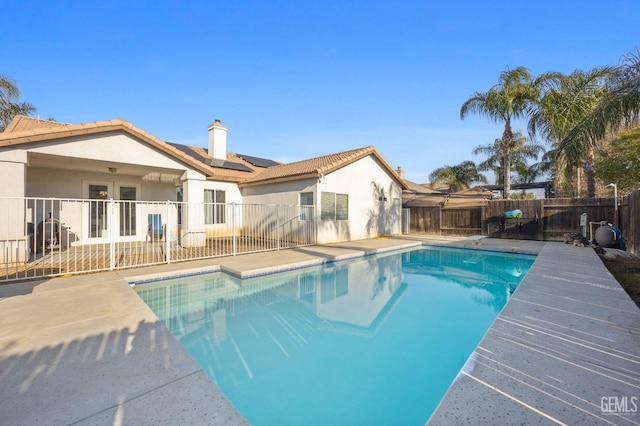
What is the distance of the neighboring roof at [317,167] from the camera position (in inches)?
517

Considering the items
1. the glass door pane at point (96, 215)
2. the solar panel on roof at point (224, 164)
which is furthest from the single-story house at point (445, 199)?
the glass door pane at point (96, 215)

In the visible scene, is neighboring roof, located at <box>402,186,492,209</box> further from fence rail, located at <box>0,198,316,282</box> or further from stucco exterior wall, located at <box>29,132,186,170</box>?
stucco exterior wall, located at <box>29,132,186,170</box>

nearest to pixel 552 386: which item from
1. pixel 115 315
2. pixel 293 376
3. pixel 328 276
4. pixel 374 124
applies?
pixel 293 376

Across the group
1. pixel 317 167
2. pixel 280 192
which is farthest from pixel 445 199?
pixel 280 192

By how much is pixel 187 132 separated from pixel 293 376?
21317 mm

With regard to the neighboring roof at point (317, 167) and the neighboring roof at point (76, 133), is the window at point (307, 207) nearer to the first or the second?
the neighboring roof at point (317, 167)

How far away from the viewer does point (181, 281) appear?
744 cm

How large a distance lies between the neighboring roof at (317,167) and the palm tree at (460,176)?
11568 millimetres

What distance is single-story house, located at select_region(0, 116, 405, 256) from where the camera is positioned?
8070 millimetres

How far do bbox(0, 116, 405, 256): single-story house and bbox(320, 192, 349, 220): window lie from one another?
0.05 meters

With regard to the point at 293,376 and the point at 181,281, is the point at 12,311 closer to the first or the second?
the point at 181,281

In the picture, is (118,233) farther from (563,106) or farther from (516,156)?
(516,156)

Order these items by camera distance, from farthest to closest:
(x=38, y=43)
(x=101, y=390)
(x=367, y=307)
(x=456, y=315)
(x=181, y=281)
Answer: (x=38, y=43) < (x=181, y=281) < (x=367, y=307) < (x=456, y=315) < (x=101, y=390)

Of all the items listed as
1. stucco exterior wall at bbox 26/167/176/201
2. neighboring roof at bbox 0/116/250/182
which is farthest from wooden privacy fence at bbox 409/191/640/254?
stucco exterior wall at bbox 26/167/176/201
